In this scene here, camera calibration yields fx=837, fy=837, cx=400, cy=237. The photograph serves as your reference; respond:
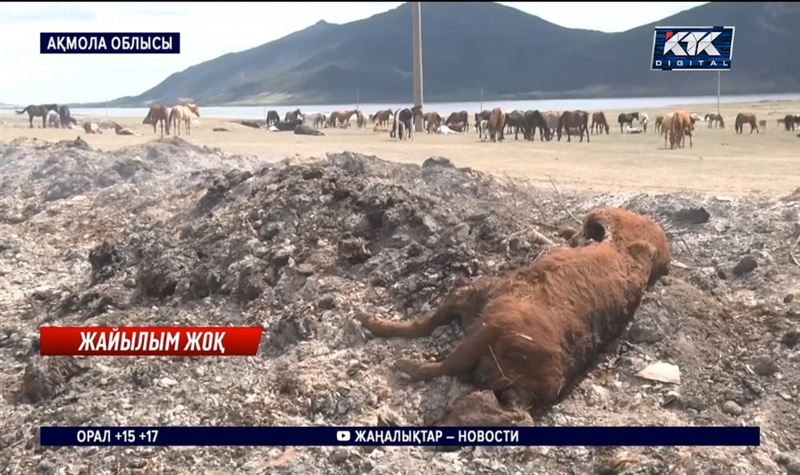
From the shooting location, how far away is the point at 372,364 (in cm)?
595

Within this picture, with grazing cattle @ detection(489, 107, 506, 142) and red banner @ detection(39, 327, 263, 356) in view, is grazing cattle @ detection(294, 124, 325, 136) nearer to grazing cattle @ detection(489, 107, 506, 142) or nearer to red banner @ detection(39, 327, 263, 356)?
grazing cattle @ detection(489, 107, 506, 142)

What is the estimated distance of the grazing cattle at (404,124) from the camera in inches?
876

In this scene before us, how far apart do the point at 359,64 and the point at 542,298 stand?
493 inches

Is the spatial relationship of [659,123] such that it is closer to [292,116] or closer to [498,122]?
[498,122]

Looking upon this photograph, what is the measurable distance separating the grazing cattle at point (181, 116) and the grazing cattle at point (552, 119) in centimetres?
902

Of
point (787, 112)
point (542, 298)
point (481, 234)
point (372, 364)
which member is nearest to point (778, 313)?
point (542, 298)

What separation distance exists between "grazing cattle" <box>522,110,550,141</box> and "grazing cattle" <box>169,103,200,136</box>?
8.61 meters

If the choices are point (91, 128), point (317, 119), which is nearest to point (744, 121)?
point (317, 119)

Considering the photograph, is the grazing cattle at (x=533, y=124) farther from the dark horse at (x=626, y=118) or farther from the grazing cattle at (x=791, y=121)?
the grazing cattle at (x=791, y=121)

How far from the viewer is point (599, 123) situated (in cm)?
2095

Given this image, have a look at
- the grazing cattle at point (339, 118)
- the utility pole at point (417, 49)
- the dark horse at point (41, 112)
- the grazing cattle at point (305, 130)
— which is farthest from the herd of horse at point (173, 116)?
the dark horse at point (41, 112)

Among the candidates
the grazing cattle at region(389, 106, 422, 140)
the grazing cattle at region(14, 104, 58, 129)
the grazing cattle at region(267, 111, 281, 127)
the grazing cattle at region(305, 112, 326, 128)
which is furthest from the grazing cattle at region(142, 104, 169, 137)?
the grazing cattle at region(14, 104, 58, 129)

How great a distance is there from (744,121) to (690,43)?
561 centimetres

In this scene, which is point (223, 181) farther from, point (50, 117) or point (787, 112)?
point (50, 117)
